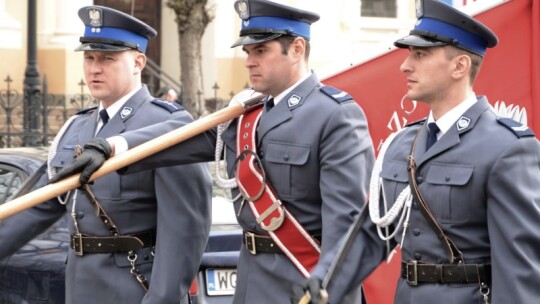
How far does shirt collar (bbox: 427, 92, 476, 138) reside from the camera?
14.1ft

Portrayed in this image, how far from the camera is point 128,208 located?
16.9 ft

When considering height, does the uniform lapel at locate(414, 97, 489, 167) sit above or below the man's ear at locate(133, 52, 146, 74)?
below

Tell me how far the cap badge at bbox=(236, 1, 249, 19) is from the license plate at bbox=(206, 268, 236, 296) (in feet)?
5.01

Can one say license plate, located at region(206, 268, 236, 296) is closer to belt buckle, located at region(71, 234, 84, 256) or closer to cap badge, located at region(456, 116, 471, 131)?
belt buckle, located at region(71, 234, 84, 256)

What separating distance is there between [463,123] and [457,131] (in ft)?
0.11

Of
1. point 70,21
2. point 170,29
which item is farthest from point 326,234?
point 170,29

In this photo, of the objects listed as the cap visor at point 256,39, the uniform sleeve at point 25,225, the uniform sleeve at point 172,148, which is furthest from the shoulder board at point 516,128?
the uniform sleeve at point 25,225

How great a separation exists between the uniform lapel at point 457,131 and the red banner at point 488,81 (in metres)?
1.13

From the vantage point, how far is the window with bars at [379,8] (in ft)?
86.1

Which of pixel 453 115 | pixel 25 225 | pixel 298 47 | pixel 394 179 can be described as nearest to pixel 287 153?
pixel 298 47

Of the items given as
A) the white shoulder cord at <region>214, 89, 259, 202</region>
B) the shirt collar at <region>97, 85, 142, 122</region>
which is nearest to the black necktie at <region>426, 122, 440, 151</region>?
the white shoulder cord at <region>214, 89, 259, 202</region>

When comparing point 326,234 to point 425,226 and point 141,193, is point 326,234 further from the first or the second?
point 141,193

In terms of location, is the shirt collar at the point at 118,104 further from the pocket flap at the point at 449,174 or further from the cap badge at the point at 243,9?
the pocket flap at the point at 449,174

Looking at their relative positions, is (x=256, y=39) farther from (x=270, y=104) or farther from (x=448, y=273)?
(x=448, y=273)
